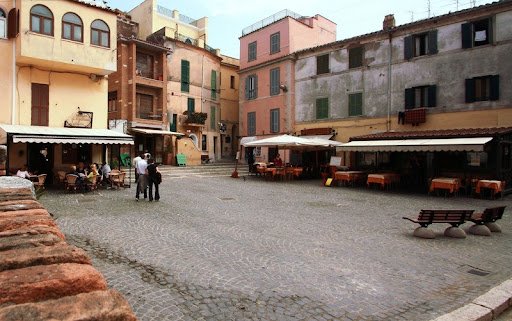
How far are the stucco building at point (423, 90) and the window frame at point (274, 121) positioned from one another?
9.00 ft

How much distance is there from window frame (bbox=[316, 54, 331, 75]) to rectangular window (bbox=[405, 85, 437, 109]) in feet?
20.8

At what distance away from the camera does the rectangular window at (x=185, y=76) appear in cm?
3059

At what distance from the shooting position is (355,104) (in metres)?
24.1

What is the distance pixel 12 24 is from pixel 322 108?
1928cm

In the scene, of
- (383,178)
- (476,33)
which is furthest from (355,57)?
(383,178)

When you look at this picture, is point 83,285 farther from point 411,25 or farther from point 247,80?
point 247,80

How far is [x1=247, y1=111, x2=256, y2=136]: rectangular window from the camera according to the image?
3103 cm

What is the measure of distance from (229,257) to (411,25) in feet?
69.0

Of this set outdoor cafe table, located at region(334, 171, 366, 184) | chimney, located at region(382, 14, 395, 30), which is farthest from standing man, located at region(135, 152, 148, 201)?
chimney, located at region(382, 14, 395, 30)

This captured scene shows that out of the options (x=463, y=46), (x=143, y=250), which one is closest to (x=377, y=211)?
(x=143, y=250)

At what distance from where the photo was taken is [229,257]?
5863 mm

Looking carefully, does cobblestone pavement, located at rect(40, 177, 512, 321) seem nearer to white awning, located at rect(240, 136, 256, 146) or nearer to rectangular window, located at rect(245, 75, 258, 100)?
white awning, located at rect(240, 136, 256, 146)

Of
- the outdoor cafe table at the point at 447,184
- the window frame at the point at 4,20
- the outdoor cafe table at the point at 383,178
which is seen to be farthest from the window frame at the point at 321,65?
the window frame at the point at 4,20

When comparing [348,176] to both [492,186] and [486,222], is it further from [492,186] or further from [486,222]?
[486,222]
